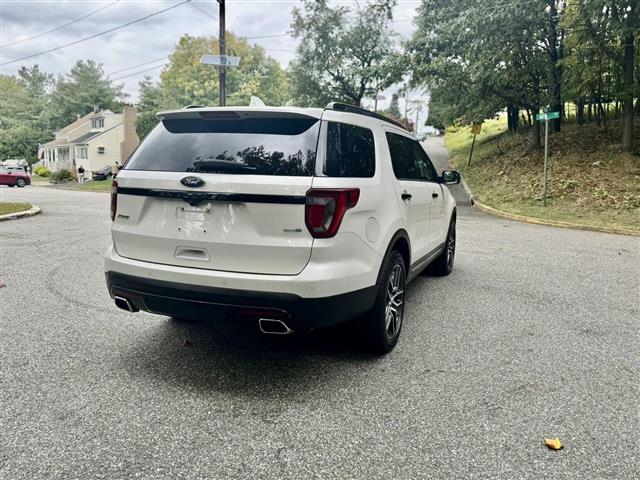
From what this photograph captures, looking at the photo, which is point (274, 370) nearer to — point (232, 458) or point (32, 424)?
point (232, 458)

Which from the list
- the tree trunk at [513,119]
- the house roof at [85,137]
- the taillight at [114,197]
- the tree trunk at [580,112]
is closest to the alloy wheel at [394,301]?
the taillight at [114,197]

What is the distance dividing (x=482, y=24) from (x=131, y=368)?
1631 cm

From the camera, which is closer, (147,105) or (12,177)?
(12,177)

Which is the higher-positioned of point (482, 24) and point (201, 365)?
point (482, 24)

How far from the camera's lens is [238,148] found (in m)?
2.96

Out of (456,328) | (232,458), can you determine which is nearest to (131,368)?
(232,458)

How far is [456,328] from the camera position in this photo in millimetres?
4223

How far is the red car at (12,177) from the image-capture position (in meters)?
28.8

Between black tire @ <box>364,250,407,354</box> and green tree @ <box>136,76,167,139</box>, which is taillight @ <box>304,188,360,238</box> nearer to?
black tire @ <box>364,250,407,354</box>

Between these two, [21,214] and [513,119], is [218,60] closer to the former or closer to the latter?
[21,214]

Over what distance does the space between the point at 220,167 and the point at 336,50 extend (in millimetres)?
33959

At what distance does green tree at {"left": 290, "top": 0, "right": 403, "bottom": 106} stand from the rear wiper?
32.6 metres

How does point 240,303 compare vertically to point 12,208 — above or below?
below

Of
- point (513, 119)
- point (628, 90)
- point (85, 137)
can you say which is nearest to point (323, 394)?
point (628, 90)
